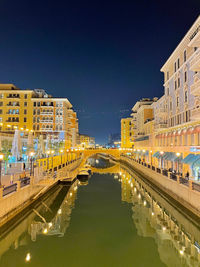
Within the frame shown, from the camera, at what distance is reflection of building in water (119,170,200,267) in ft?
45.9

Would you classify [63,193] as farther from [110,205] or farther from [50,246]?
[50,246]

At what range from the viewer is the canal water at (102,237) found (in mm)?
13297

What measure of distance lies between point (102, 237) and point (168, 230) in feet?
20.6

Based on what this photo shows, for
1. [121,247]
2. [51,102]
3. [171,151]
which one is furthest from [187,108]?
[51,102]

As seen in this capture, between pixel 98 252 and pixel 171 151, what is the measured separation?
3008 centimetres

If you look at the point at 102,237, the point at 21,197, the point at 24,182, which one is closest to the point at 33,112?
the point at 24,182

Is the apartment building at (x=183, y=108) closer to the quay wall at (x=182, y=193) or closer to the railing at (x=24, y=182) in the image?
the quay wall at (x=182, y=193)

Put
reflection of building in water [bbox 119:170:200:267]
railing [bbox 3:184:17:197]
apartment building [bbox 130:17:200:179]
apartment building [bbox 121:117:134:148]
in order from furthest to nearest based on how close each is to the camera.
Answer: apartment building [bbox 121:117:134:148], apartment building [bbox 130:17:200:179], railing [bbox 3:184:17:197], reflection of building in water [bbox 119:170:200:267]

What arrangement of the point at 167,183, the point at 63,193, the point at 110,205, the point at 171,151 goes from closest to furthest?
the point at 110,205 → the point at 167,183 → the point at 63,193 → the point at 171,151

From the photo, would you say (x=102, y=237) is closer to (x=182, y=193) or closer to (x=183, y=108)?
(x=182, y=193)

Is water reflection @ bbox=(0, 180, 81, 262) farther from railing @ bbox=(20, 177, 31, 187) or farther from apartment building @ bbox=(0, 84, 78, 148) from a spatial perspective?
apartment building @ bbox=(0, 84, 78, 148)

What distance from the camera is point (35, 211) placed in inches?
896

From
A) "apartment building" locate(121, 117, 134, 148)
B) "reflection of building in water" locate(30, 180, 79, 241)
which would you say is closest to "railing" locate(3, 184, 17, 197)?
"reflection of building in water" locate(30, 180, 79, 241)

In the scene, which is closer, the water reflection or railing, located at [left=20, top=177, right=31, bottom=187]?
the water reflection
